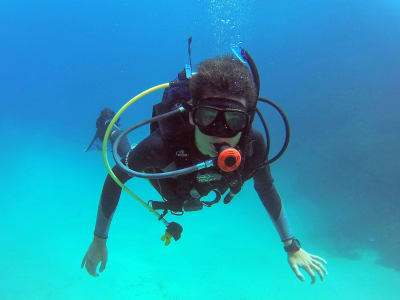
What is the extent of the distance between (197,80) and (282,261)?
959cm

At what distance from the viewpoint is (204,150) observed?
2287 millimetres

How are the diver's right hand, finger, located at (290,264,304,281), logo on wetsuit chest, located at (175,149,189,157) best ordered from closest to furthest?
logo on wetsuit chest, located at (175,149,189,157) → finger, located at (290,264,304,281) → the diver's right hand

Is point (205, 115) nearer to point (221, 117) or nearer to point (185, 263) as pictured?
point (221, 117)

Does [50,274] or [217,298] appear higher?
[217,298]

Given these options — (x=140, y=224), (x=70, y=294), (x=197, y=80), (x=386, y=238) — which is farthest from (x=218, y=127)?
(x=140, y=224)

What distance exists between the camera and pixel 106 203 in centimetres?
285

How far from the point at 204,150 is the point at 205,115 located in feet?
1.23

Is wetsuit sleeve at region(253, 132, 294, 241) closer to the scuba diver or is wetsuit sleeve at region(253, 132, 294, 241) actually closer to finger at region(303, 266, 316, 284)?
the scuba diver

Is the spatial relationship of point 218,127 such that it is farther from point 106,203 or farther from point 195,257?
point 195,257

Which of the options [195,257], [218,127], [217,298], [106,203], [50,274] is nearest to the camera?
[218,127]

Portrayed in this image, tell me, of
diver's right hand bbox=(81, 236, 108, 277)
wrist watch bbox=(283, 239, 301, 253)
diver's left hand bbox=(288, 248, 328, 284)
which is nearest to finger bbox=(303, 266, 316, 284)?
diver's left hand bbox=(288, 248, 328, 284)

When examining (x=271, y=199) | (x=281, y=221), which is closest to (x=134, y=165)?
(x=271, y=199)

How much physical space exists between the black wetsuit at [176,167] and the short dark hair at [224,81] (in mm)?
508

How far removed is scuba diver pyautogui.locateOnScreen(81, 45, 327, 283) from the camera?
197cm
